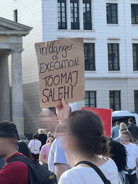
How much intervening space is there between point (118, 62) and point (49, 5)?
7.11 metres

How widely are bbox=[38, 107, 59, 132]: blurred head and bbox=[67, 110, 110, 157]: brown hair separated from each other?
169cm

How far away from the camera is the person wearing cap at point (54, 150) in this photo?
12.3 ft

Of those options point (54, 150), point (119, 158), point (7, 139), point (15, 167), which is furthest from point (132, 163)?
point (15, 167)

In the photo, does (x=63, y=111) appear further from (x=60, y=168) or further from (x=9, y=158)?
(x=9, y=158)

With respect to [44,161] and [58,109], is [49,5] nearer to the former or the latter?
[44,161]

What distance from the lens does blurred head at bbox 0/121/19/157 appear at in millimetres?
3271

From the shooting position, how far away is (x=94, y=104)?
99.9 ft

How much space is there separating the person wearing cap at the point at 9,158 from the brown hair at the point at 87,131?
752mm

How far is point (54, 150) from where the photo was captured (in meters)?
3.89

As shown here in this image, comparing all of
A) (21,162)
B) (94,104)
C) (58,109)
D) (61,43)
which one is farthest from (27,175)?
(94,104)

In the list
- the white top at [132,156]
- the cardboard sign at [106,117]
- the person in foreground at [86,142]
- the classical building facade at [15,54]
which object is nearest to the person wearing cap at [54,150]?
the person in foreground at [86,142]

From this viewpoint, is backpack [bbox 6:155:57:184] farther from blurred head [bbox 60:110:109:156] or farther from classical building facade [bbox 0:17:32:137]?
classical building facade [bbox 0:17:32:137]

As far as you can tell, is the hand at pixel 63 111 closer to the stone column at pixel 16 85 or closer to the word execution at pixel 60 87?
the word execution at pixel 60 87

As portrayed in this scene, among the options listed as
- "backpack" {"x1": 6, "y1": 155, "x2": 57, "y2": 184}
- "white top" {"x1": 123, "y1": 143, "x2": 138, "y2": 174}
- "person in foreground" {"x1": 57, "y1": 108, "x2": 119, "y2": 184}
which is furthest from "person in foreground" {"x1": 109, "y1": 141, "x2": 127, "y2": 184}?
A: "person in foreground" {"x1": 57, "y1": 108, "x2": 119, "y2": 184}
